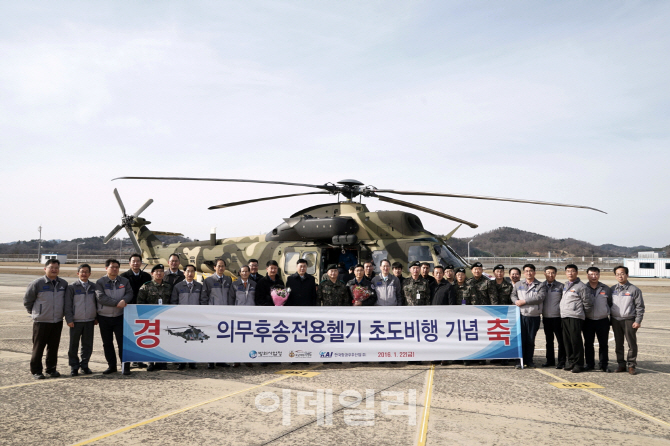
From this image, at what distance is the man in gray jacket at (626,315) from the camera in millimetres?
7242

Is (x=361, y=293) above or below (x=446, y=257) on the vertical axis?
below

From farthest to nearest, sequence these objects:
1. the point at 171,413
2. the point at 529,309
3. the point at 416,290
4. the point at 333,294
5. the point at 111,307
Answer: the point at 333,294 < the point at 416,290 < the point at 529,309 < the point at 111,307 < the point at 171,413

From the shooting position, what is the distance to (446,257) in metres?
10.8

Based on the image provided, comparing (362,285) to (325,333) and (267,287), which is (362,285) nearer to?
(325,333)

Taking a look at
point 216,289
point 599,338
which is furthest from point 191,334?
point 599,338

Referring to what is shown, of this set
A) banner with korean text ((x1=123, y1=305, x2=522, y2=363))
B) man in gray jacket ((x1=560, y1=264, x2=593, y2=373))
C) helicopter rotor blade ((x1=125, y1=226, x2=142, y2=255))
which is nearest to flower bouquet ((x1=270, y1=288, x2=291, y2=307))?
banner with korean text ((x1=123, y1=305, x2=522, y2=363))

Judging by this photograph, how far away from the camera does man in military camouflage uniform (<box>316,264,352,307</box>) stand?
8.24 m

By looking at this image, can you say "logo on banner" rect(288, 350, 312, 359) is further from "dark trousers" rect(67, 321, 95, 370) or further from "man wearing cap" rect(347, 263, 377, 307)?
"dark trousers" rect(67, 321, 95, 370)

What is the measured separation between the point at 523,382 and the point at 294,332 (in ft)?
12.0

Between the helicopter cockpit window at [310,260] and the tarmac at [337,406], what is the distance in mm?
3539

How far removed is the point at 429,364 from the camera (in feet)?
26.0

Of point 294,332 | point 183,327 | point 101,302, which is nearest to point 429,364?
point 294,332

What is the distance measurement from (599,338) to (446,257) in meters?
3.87

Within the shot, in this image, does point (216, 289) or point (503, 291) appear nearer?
point (216, 289)
